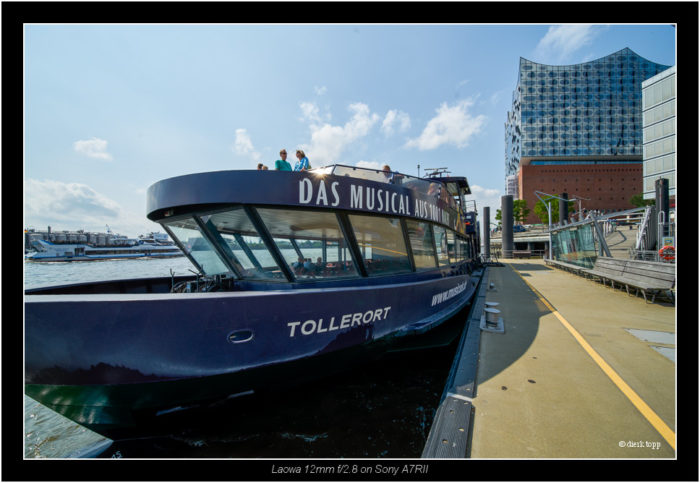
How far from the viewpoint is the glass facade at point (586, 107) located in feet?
250

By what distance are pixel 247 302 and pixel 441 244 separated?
4.53 m

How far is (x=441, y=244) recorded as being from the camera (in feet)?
19.8

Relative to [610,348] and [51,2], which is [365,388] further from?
[51,2]

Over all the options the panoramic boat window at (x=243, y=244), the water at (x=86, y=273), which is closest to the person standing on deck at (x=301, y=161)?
the panoramic boat window at (x=243, y=244)

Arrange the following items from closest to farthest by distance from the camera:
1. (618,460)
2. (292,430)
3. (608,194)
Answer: (618,460), (292,430), (608,194)

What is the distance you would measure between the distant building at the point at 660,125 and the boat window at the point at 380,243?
40.9 metres

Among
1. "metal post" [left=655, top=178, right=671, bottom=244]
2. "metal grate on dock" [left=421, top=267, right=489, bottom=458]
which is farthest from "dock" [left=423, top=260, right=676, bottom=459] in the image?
"metal post" [left=655, top=178, right=671, bottom=244]

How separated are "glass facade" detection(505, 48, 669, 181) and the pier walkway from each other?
9050 centimetres

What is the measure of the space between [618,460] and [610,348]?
2.97m

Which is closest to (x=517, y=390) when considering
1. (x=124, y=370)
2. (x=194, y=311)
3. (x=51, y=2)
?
(x=194, y=311)

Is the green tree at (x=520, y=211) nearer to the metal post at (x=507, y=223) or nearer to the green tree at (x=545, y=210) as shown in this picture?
the green tree at (x=545, y=210)

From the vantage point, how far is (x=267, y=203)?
331cm

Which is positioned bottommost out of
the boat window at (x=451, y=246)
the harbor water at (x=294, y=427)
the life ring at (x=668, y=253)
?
the harbor water at (x=294, y=427)

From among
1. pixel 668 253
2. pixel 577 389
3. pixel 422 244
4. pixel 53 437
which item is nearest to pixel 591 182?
pixel 668 253
